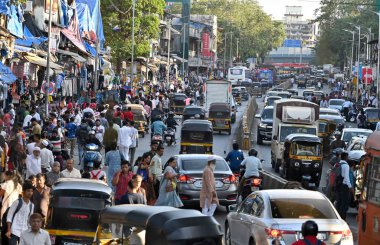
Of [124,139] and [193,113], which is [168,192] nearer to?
[124,139]

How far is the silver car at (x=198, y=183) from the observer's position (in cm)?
2666

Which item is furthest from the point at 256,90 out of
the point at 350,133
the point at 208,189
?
the point at 208,189

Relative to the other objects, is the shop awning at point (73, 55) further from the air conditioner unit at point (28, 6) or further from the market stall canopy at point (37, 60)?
the market stall canopy at point (37, 60)

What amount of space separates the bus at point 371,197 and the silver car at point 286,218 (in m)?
1.11

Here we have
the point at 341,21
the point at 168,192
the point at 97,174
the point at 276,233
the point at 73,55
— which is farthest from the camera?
the point at 341,21

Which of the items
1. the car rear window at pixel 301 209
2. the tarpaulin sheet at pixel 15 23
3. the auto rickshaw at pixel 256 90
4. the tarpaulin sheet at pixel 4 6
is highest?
the tarpaulin sheet at pixel 4 6

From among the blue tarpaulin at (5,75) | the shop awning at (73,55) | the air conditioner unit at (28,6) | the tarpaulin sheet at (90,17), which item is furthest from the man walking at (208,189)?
the tarpaulin sheet at (90,17)

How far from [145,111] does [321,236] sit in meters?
39.5

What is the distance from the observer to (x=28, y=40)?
173 feet

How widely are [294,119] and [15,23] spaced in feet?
40.2

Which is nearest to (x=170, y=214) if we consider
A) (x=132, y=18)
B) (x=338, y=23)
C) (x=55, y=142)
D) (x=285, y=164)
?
(x=55, y=142)

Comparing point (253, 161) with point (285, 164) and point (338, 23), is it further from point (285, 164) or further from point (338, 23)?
point (338, 23)

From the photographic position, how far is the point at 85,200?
706 inches

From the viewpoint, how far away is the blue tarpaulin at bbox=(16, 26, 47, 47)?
51.6 metres
